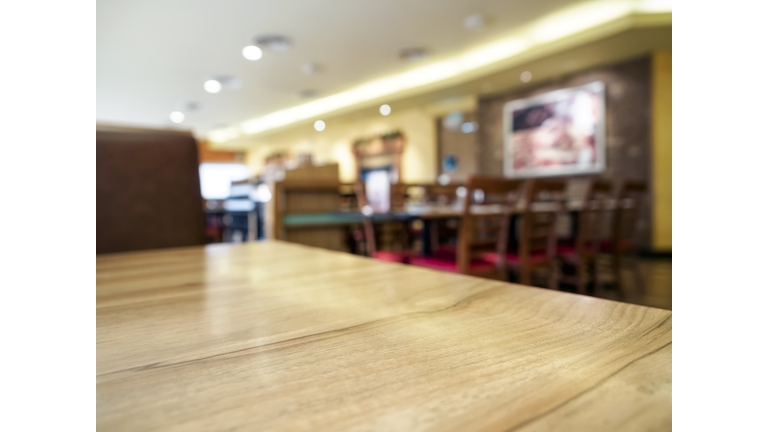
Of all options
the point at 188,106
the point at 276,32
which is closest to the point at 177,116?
the point at 188,106

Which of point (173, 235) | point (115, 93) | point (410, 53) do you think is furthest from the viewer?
point (115, 93)

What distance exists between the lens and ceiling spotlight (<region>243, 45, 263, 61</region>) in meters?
5.34

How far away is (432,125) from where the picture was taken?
338 inches

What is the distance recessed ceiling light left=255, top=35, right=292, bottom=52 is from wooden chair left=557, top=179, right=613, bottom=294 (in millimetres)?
3859

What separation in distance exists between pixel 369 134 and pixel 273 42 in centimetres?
498

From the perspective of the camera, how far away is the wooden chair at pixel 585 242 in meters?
2.87

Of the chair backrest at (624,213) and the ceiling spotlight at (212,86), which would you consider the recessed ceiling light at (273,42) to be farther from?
the chair backrest at (624,213)

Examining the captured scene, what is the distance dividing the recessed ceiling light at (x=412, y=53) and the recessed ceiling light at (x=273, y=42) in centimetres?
146

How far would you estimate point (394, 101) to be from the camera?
7520 millimetres
